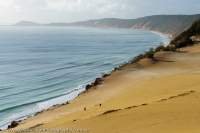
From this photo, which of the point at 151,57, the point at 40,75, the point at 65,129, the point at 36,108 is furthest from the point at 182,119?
the point at 40,75

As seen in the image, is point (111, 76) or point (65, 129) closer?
point (65, 129)

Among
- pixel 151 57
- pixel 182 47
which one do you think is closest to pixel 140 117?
pixel 151 57

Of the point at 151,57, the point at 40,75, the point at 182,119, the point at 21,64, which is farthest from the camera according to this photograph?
the point at 21,64

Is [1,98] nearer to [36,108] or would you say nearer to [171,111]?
[36,108]

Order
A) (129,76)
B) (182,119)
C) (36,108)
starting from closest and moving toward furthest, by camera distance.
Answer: (182,119), (36,108), (129,76)

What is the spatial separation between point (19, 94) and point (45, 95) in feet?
10.5

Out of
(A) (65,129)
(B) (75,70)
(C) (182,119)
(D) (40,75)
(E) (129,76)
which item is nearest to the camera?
(C) (182,119)

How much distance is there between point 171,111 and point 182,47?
4953cm

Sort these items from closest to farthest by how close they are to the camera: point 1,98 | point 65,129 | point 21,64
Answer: point 65,129
point 1,98
point 21,64

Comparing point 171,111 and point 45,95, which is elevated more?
point 171,111

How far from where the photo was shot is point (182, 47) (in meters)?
63.4

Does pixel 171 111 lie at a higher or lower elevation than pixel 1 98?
higher

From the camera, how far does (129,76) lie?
42.4m

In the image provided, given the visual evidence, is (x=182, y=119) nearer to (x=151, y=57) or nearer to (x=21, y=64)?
(x=151, y=57)
